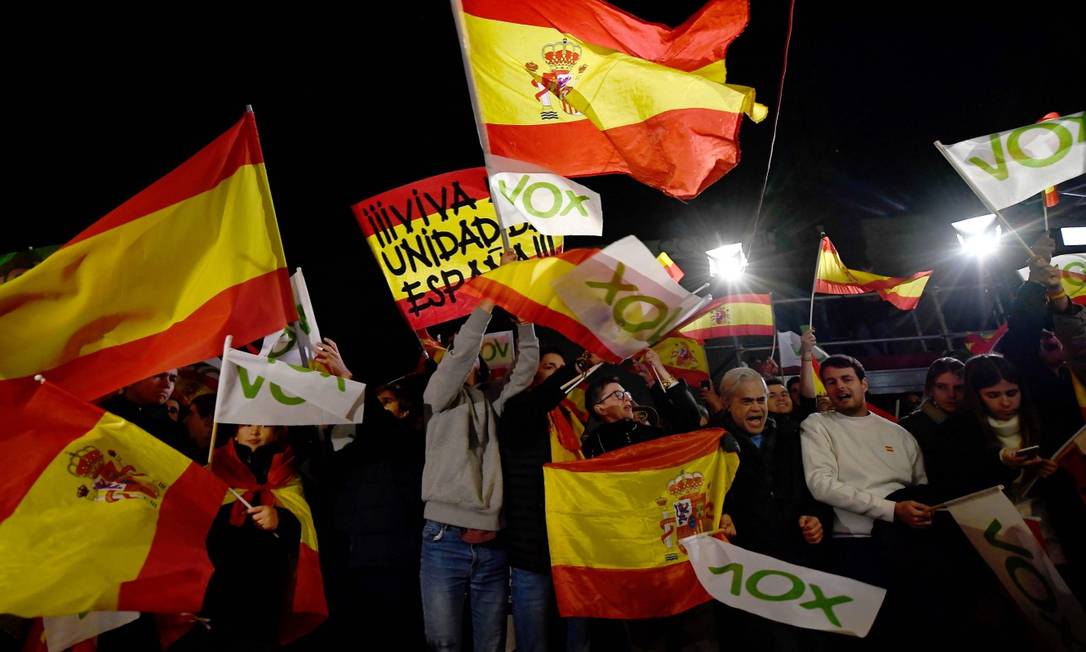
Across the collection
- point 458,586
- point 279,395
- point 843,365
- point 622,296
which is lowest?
point 458,586

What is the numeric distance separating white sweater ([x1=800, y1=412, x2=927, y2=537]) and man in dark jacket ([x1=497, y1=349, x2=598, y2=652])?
4.45ft

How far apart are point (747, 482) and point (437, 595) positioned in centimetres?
185

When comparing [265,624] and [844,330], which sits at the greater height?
[844,330]

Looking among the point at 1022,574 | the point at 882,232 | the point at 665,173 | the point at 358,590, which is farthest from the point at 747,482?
the point at 882,232

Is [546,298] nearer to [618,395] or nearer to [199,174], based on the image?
[618,395]

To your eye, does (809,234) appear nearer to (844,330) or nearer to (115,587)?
(844,330)

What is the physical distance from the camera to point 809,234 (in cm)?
1420

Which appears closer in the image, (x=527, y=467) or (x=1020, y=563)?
(x=1020, y=563)

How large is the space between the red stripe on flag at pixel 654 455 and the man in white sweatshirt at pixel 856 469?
0.57 m

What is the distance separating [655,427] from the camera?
381 centimetres

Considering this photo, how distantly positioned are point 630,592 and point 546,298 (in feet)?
5.59

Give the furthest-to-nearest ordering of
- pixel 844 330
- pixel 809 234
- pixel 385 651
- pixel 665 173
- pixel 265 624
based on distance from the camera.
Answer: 1. pixel 809 234
2. pixel 844 330
3. pixel 385 651
4. pixel 665 173
5. pixel 265 624

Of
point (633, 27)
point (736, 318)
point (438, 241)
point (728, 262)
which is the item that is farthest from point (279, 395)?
point (728, 262)

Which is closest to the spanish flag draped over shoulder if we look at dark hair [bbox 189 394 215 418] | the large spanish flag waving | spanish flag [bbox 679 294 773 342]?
dark hair [bbox 189 394 215 418]
